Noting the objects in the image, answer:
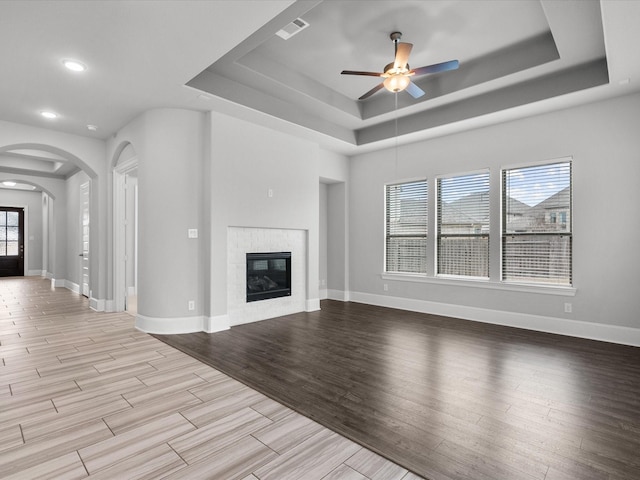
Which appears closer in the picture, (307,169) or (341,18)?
(341,18)

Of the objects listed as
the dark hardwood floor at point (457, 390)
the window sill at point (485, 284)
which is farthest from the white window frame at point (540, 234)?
the dark hardwood floor at point (457, 390)

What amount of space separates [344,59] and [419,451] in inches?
160

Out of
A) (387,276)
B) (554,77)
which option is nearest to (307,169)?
(387,276)

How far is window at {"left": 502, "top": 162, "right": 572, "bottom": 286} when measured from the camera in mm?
4602

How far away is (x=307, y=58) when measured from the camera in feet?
13.8

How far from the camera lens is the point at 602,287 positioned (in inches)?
168

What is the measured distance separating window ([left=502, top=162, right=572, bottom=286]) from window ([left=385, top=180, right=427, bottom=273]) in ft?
4.34

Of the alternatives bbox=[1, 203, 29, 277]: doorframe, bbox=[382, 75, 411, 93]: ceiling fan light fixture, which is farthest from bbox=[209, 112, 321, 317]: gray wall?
bbox=[1, 203, 29, 277]: doorframe

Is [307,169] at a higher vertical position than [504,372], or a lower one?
higher

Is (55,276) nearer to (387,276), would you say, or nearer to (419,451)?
(387,276)

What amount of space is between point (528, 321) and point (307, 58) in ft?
15.0

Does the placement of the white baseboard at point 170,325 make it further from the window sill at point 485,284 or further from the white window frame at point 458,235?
the white window frame at point 458,235

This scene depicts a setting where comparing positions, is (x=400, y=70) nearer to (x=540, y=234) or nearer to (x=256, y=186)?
(x=256, y=186)

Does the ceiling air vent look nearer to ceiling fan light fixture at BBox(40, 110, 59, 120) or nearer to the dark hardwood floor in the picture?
the dark hardwood floor
